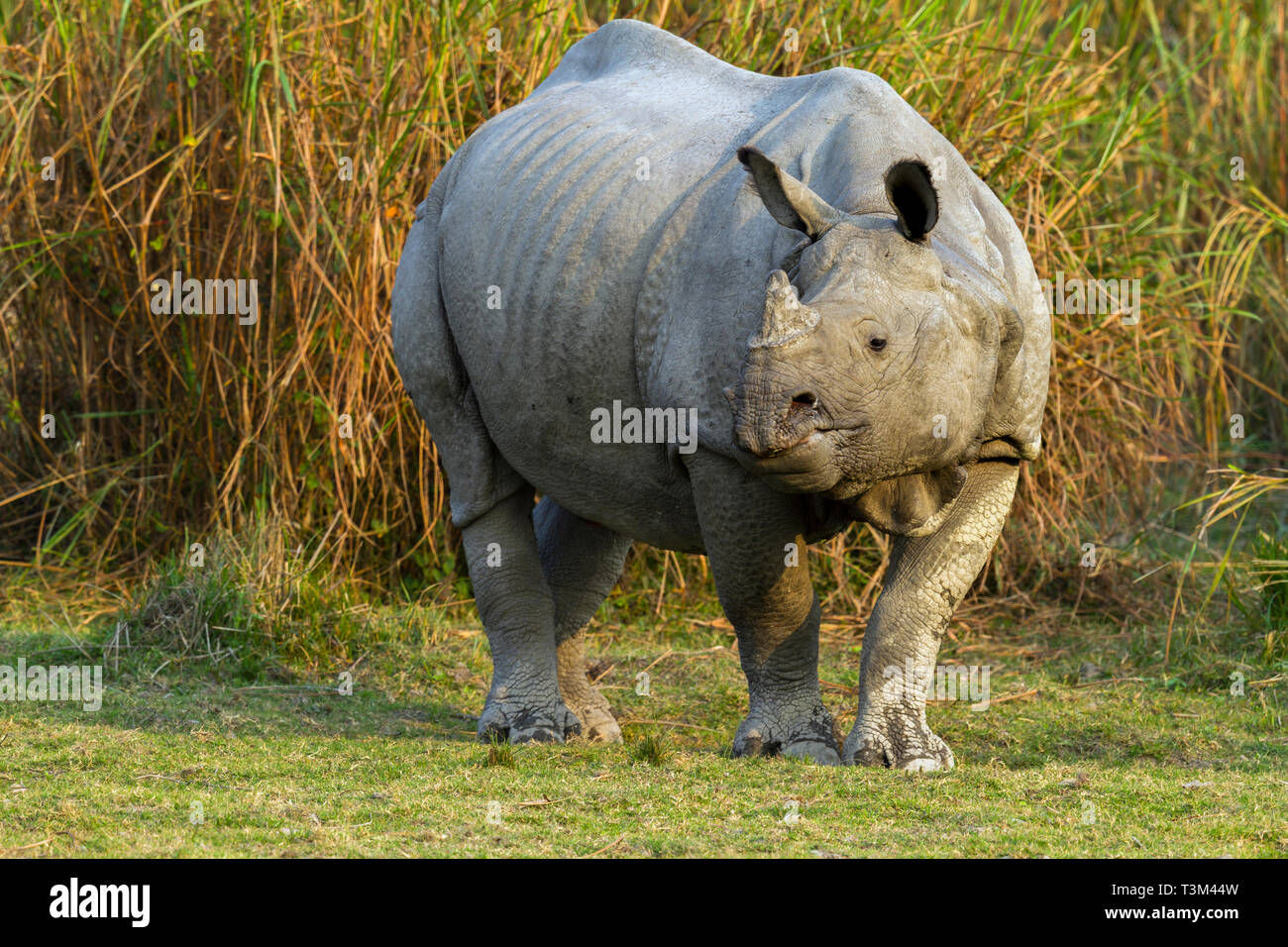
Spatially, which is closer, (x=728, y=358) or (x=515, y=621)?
(x=728, y=358)

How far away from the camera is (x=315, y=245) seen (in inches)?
294

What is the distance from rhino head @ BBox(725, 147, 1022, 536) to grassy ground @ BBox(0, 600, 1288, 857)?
867 mm

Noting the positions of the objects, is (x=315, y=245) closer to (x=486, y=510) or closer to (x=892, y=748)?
(x=486, y=510)

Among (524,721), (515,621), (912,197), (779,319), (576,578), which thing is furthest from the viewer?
(576,578)

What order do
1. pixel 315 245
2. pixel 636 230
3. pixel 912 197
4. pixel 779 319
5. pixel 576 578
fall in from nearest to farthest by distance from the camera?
pixel 779 319, pixel 912 197, pixel 636 230, pixel 576 578, pixel 315 245

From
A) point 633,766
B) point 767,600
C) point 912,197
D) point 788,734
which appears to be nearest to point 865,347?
point 912,197

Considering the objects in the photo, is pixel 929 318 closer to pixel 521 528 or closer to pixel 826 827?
pixel 826 827

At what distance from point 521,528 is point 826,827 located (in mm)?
2013

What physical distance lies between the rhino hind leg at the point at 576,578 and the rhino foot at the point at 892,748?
4.15 ft

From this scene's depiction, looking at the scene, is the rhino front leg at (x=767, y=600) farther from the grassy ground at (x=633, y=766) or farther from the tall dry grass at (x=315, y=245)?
the tall dry grass at (x=315, y=245)

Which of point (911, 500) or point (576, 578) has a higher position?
point (911, 500)

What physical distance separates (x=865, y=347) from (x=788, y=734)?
1382 millimetres

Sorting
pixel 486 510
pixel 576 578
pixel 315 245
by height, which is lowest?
pixel 576 578

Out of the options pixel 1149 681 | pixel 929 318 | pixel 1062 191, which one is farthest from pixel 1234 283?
pixel 929 318
